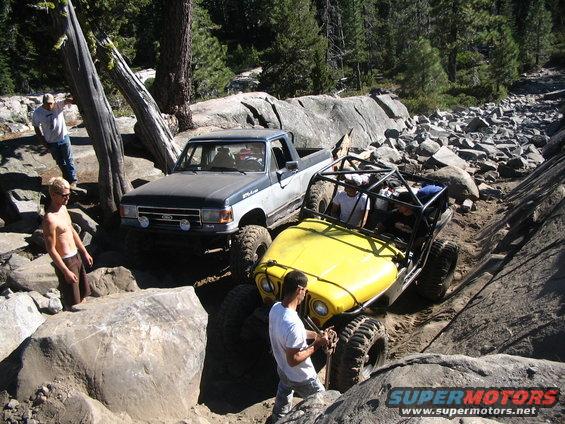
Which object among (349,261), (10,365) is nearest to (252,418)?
(349,261)

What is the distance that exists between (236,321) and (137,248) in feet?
8.44

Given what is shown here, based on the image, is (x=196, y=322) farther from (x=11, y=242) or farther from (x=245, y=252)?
(x=11, y=242)

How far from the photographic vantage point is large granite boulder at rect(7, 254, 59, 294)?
6500mm

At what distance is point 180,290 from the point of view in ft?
18.0

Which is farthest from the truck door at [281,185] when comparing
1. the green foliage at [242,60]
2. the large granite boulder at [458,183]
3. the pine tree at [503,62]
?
the green foliage at [242,60]

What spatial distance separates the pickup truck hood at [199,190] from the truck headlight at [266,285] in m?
1.63

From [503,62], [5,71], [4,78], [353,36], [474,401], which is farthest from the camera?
[353,36]

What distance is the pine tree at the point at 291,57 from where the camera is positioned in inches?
1061

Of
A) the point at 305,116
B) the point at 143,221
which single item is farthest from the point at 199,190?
the point at 305,116

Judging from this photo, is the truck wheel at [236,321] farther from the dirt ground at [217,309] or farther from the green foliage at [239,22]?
the green foliage at [239,22]

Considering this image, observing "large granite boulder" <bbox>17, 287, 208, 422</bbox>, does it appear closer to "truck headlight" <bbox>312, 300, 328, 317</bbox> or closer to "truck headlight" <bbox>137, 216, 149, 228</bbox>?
"truck headlight" <bbox>312, 300, 328, 317</bbox>

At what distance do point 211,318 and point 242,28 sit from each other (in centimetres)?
6089

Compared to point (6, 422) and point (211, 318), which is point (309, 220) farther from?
point (6, 422)

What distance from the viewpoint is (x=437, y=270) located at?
6.97 m
